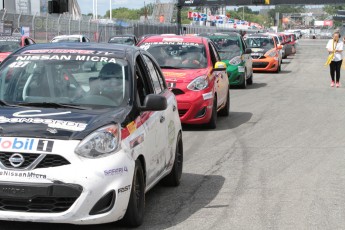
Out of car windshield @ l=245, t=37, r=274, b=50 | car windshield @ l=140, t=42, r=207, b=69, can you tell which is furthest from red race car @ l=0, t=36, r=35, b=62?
car windshield @ l=140, t=42, r=207, b=69

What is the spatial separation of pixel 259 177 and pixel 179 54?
543cm

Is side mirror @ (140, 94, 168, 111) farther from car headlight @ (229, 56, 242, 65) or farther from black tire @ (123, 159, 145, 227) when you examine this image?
car headlight @ (229, 56, 242, 65)

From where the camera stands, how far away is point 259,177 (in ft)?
27.8

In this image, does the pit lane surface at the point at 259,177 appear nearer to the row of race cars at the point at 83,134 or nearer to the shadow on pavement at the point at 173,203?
the shadow on pavement at the point at 173,203

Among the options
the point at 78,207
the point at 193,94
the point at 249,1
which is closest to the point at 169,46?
the point at 193,94

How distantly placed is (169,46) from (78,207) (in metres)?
8.41

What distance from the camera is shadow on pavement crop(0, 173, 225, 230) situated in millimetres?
6070

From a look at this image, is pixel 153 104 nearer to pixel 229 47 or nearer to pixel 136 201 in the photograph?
pixel 136 201

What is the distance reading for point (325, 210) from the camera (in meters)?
6.89

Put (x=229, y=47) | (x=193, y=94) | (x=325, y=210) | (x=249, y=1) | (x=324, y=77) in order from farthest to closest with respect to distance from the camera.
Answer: (x=249, y=1)
(x=324, y=77)
(x=229, y=47)
(x=193, y=94)
(x=325, y=210)

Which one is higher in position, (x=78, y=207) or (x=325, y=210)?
(x=78, y=207)

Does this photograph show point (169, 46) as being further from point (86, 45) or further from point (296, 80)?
point (296, 80)

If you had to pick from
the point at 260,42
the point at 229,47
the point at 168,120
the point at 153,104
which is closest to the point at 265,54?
the point at 260,42

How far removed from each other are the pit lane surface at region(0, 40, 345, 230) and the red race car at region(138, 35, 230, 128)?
0.39 meters
